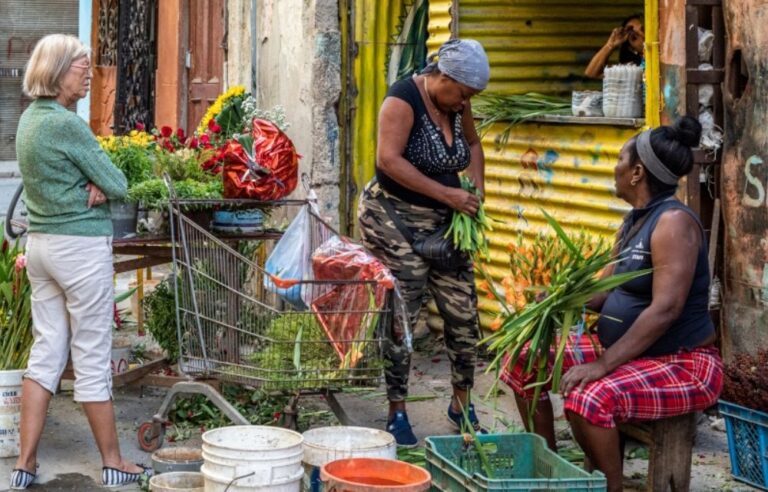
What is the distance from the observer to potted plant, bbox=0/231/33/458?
6.66 metres

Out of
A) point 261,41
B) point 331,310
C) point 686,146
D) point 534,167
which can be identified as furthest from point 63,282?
point 261,41

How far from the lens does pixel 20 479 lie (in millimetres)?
6188

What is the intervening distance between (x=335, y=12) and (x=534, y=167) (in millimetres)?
2114

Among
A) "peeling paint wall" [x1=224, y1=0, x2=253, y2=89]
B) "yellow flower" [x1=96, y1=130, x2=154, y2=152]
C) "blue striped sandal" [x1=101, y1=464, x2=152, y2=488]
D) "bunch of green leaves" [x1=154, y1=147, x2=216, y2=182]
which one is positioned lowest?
"blue striped sandal" [x1=101, y1=464, x2=152, y2=488]

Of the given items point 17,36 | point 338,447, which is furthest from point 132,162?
point 17,36

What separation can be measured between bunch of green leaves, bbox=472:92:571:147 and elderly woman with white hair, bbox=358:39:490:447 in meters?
1.72

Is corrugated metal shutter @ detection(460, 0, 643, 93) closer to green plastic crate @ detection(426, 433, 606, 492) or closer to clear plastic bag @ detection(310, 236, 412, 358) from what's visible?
clear plastic bag @ detection(310, 236, 412, 358)

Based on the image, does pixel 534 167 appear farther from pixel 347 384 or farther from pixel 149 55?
pixel 149 55

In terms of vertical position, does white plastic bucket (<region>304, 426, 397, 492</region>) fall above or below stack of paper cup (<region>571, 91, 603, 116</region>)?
below

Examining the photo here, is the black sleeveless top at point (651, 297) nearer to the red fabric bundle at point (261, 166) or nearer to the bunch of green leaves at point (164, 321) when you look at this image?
the red fabric bundle at point (261, 166)

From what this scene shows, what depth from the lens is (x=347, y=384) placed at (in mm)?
6301

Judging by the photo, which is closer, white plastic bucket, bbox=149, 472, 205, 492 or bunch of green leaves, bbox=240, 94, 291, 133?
white plastic bucket, bbox=149, 472, 205, 492

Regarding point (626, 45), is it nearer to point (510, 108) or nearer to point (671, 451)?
point (510, 108)

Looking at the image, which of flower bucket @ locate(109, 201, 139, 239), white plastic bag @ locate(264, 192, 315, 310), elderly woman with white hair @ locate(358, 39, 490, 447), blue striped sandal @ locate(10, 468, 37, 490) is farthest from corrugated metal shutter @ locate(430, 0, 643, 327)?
blue striped sandal @ locate(10, 468, 37, 490)
